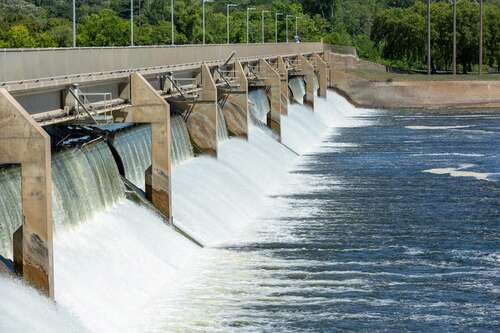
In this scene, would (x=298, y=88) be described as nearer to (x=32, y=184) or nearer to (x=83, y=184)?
(x=83, y=184)

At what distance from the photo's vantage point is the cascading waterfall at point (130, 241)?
2880cm

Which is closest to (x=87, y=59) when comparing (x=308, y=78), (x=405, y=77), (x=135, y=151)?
(x=135, y=151)

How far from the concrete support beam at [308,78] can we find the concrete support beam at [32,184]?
68341 millimetres

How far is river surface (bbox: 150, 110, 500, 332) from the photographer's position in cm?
3038

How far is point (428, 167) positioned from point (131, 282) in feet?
114

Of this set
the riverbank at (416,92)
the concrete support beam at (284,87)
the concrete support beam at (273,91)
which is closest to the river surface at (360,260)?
the concrete support beam at (273,91)

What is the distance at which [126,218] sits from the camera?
Result: 37156mm

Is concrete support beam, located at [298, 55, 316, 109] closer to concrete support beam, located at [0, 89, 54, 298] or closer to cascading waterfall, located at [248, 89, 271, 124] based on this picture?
cascading waterfall, located at [248, 89, 271, 124]

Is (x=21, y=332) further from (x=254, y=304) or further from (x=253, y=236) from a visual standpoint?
(x=253, y=236)


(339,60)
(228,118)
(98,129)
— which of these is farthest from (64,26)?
(98,129)

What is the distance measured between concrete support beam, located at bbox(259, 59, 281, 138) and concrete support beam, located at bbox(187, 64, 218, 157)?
53.5ft

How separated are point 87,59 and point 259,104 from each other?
129ft

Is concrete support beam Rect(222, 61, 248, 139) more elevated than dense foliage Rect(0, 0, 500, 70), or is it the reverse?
dense foliage Rect(0, 0, 500, 70)

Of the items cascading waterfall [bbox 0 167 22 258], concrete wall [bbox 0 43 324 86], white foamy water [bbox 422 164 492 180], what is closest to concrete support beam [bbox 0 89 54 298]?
cascading waterfall [bbox 0 167 22 258]
